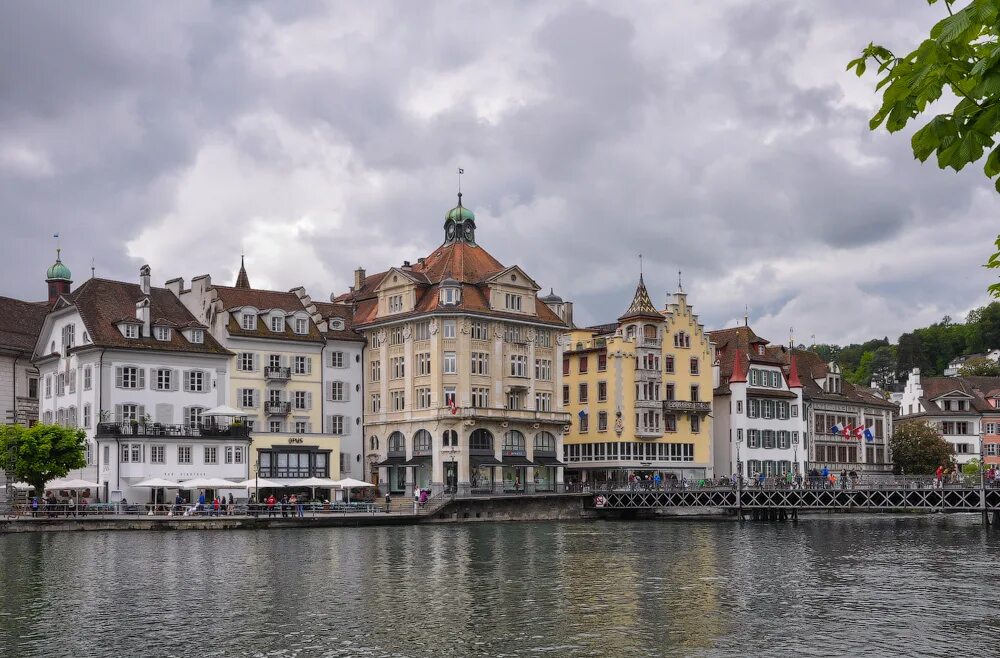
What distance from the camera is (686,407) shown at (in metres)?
107

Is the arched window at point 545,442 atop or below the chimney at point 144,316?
below

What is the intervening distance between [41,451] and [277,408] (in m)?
20.6

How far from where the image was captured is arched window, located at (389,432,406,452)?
98000 mm

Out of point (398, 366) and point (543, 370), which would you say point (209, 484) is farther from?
point (543, 370)

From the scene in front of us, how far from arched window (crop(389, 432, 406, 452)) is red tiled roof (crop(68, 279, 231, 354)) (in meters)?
15.0

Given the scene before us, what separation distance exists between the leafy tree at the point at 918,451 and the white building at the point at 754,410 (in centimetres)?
1327

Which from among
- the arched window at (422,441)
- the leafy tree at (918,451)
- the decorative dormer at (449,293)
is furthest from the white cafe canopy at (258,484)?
the leafy tree at (918,451)

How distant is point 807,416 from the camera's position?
120 metres

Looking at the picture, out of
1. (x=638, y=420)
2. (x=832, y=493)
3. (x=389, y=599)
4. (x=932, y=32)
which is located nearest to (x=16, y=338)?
(x=638, y=420)

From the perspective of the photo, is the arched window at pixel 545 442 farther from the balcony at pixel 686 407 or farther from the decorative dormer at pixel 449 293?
the decorative dormer at pixel 449 293

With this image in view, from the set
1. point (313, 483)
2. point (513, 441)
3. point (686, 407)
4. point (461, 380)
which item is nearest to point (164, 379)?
point (313, 483)

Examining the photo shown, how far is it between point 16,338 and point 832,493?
59744 mm

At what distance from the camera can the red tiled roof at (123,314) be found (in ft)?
283

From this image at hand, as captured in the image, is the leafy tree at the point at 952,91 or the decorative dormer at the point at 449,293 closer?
the leafy tree at the point at 952,91
